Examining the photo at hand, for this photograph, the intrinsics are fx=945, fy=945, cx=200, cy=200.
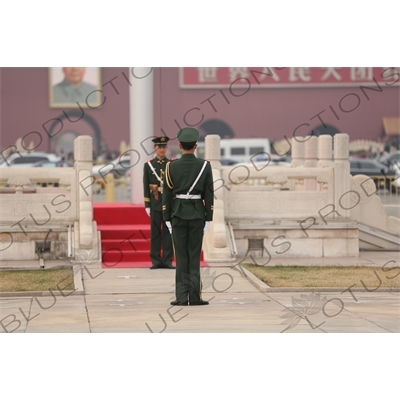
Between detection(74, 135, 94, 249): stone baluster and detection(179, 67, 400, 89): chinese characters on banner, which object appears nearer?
detection(74, 135, 94, 249): stone baluster

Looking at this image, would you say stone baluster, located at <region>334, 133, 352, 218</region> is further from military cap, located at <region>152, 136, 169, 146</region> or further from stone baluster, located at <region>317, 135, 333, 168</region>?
military cap, located at <region>152, 136, 169, 146</region>

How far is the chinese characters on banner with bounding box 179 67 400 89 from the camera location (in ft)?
115

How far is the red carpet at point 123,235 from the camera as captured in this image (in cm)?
1375

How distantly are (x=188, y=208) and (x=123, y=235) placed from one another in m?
4.85

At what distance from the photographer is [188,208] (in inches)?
381

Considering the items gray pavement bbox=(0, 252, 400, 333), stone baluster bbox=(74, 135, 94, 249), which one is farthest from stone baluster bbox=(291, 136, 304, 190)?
gray pavement bbox=(0, 252, 400, 333)

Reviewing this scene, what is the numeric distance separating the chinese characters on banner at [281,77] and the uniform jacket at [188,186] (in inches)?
998

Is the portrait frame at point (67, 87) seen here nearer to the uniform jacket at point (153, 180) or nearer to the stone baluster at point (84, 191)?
the stone baluster at point (84, 191)

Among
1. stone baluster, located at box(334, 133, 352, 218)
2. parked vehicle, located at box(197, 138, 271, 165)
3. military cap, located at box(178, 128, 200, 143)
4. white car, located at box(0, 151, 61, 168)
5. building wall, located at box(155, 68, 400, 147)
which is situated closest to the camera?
military cap, located at box(178, 128, 200, 143)

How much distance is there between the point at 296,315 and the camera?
9250mm

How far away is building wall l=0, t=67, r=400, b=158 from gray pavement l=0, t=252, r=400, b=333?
2335 cm

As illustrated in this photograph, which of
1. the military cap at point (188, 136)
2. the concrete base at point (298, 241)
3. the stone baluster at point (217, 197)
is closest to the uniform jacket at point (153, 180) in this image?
the stone baluster at point (217, 197)

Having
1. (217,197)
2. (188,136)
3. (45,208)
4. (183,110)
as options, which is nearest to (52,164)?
(183,110)

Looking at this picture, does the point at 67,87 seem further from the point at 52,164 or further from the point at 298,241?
the point at 298,241
